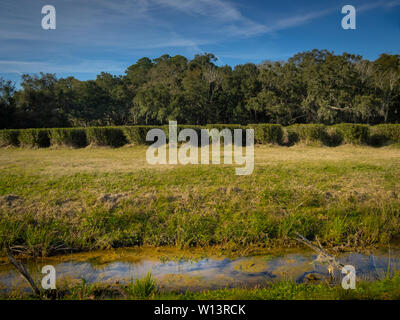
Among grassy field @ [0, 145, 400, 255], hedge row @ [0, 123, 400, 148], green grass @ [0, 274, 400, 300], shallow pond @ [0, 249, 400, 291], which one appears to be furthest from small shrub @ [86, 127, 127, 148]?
green grass @ [0, 274, 400, 300]

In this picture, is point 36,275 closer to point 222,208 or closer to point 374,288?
point 222,208

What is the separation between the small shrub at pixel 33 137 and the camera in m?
19.5

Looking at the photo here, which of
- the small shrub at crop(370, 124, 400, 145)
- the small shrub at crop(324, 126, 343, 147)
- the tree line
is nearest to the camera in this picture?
the small shrub at crop(370, 124, 400, 145)

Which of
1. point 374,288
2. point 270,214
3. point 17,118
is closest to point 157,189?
point 270,214

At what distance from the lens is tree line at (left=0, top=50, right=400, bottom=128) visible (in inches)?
1219

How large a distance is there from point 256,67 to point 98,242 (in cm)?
3682

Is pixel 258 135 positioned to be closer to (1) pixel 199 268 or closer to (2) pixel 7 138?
(1) pixel 199 268

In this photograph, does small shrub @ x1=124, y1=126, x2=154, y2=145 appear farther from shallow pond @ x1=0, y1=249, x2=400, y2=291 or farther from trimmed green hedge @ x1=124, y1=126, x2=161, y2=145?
shallow pond @ x1=0, y1=249, x2=400, y2=291

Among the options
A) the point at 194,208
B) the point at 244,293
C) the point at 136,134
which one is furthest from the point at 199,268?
the point at 136,134

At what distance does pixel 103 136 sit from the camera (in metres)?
19.4

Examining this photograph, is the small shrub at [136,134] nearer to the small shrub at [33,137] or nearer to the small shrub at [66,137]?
the small shrub at [66,137]

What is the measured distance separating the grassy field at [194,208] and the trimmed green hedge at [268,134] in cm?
911

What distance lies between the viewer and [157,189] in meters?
8.19

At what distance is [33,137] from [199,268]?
18.1 m
